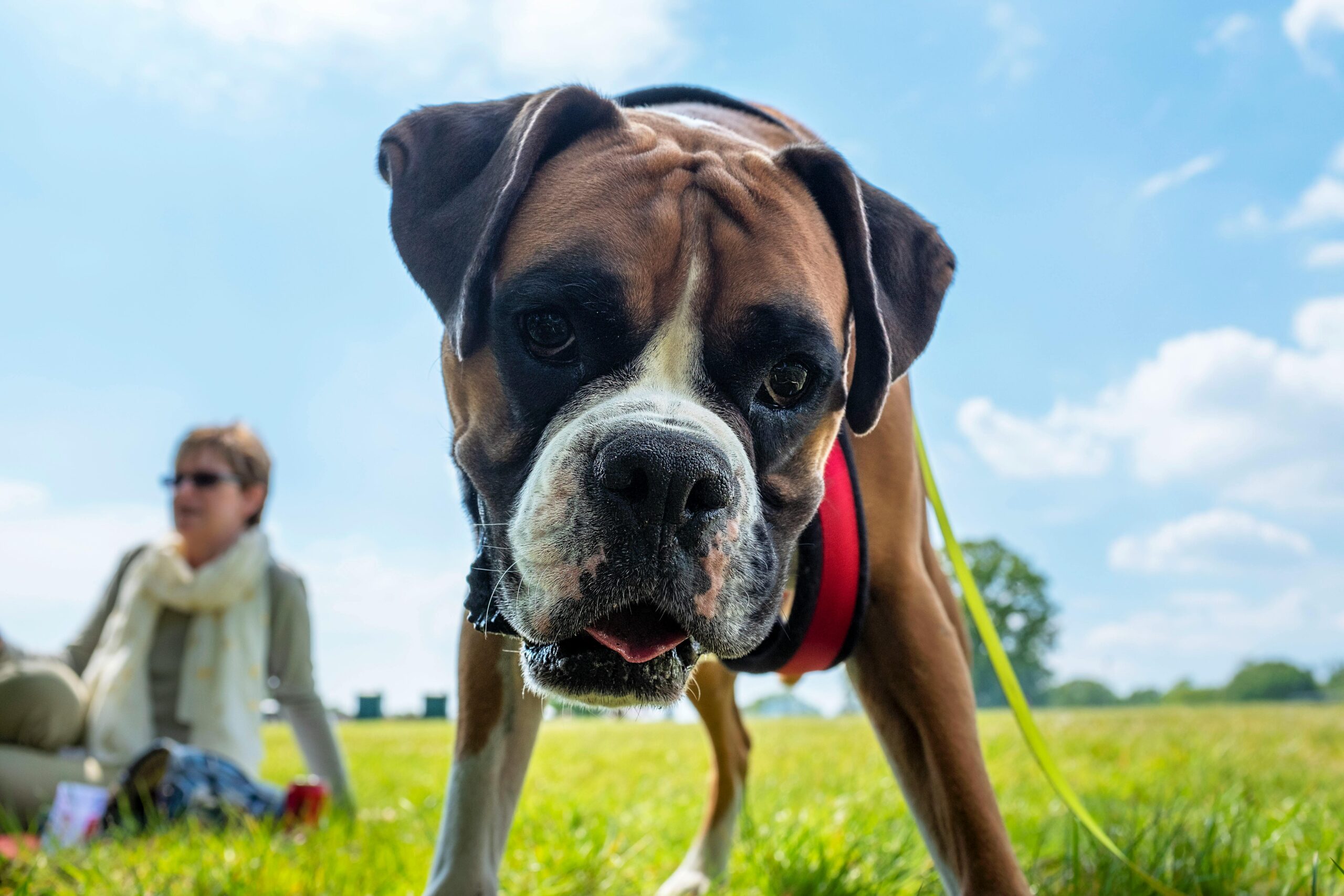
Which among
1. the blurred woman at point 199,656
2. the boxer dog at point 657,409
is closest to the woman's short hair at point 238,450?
the blurred woman at point 199,656

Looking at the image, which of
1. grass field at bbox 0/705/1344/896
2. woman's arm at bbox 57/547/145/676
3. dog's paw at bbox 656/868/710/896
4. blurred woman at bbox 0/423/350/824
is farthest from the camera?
woman's arm at bbox 57/547/145/676

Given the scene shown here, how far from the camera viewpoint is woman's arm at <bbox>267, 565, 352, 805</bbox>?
5.70 meters

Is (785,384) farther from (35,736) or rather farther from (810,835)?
(35,736)

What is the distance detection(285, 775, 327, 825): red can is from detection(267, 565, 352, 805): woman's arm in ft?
2.11

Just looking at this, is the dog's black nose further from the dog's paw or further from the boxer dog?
the dog's paw

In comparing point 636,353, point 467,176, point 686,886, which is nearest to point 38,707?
point 686,886

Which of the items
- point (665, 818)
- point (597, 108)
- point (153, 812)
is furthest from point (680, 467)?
point (153, 812)

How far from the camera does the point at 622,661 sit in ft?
6.66

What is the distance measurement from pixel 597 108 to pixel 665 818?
11.0 feet

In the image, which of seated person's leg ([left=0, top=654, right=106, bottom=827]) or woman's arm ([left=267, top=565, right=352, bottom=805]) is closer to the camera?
seated person's leg ([left=0, top=654, right=106, bottom=827])

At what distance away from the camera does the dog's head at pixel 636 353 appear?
6.20 feet

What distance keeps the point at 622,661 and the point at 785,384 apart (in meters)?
0.64

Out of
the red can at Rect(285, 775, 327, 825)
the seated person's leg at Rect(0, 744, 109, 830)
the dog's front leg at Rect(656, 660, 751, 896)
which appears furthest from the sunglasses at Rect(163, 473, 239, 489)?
the dog's front leg at Rect(656, 660, 751, 896)

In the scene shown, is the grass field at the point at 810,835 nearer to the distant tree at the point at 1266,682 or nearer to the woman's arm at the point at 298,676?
the woman's arm at the point at 298,676
